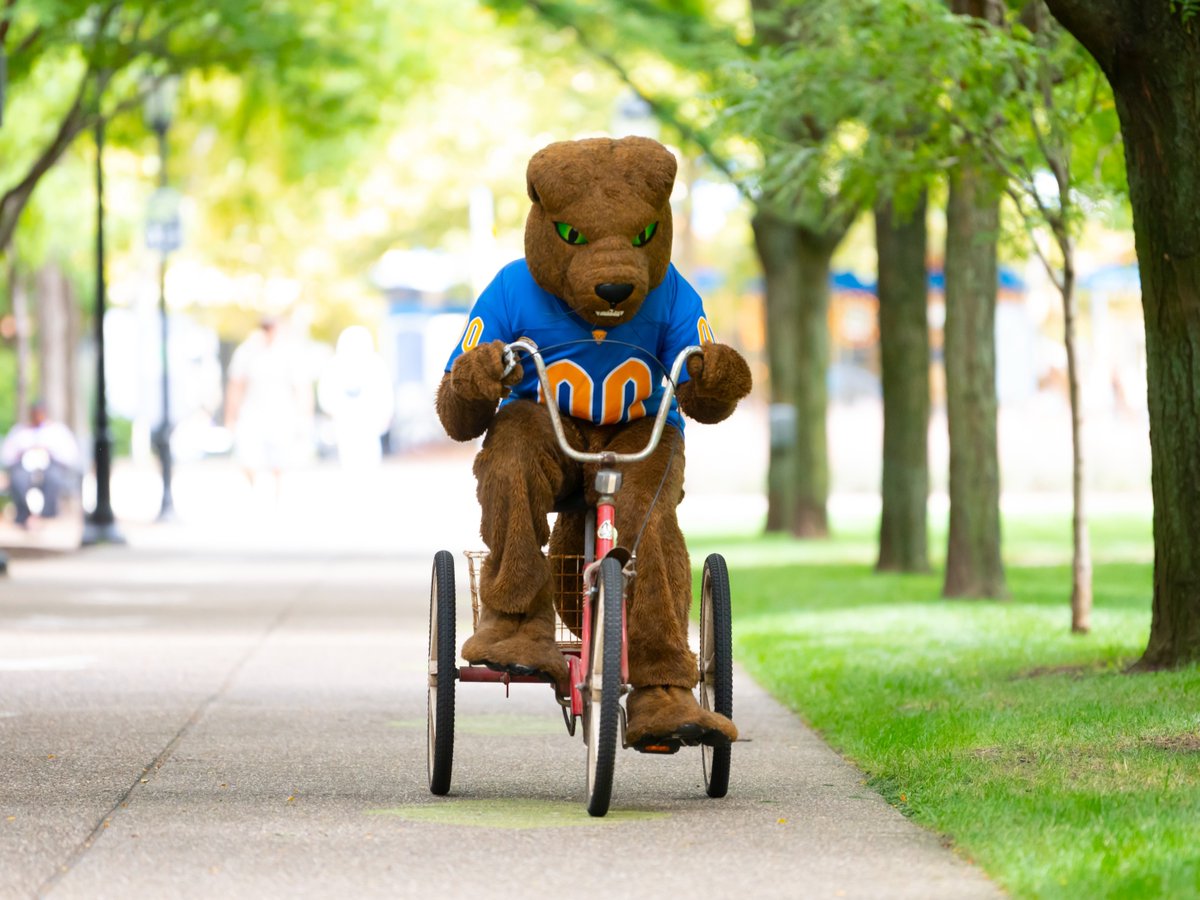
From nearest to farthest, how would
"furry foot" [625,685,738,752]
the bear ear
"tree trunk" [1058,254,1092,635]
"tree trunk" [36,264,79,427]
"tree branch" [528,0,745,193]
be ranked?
"furry foot" [625,685,738,752] < the bear ear < "tree trunk" [1058,254,1092,635] < "tree branch" [528,0,745,193] < "tree trunk" [36,264,79,427]

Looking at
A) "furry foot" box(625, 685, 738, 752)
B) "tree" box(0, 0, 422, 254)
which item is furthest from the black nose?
"tree" box(0, 0, 422, 254)

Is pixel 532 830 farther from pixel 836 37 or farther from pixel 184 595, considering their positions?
pixel 184 595

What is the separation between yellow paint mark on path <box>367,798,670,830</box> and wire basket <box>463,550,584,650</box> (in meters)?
0.56

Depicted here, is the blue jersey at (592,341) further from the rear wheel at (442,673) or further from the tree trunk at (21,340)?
the tree trunk at (21,340)

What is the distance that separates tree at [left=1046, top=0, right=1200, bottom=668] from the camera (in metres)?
9.53

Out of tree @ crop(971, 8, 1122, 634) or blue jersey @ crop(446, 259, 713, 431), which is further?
tree @ crop(971, 8, 1122, 634)

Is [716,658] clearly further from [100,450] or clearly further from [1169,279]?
[100,450]

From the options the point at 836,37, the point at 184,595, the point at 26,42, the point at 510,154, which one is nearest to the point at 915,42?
the point at 836,37

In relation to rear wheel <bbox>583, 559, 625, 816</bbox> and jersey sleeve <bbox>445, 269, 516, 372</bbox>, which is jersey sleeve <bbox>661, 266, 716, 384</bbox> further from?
rear wheel <bbox>583, 559, 625, 816</bbox>

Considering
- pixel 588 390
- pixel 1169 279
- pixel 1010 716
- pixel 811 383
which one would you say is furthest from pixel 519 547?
pixel 811 383

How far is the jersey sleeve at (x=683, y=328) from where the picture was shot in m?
7.43

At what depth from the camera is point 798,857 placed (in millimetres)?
6312

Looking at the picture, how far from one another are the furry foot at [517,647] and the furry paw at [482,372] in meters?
0.69

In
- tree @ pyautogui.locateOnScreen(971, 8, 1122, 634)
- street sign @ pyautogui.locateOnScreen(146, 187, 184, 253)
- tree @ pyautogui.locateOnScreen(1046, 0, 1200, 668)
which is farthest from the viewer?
street sign @ pyautogui.locateOnScreen(146, 187, 184, 253)
